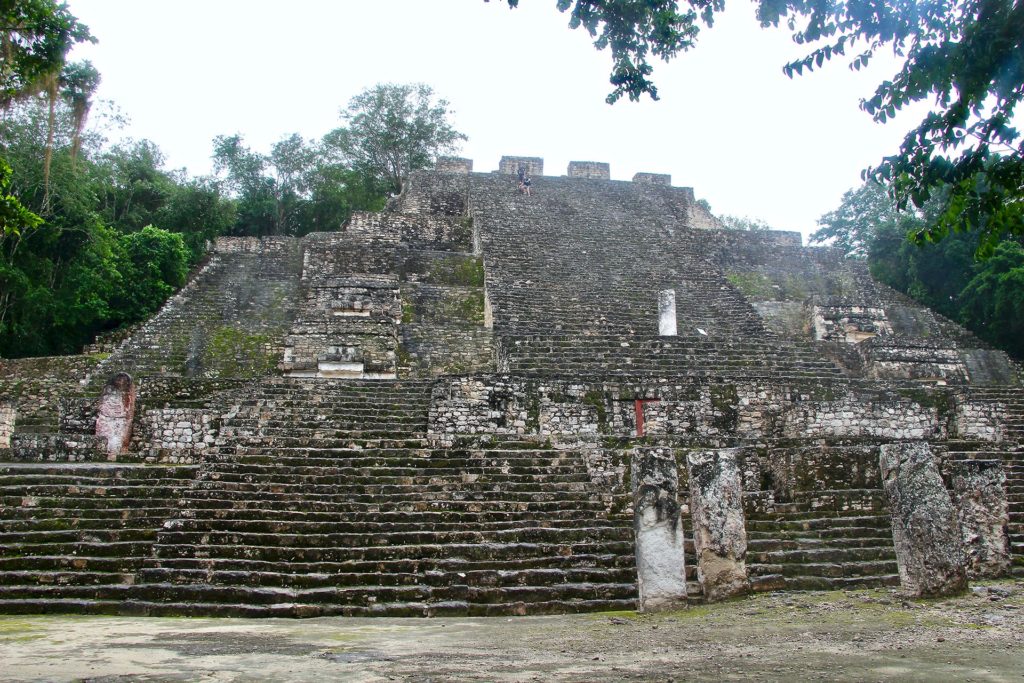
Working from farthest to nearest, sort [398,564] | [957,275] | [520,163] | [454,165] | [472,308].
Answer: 1. [520,163]
2. [454,165]
3. [957,275]
4. [472,308]
5. [398,564]

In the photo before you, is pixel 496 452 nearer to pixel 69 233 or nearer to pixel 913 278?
pixel 69 233

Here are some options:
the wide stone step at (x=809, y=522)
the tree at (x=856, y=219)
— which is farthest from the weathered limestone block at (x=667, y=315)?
the tree at (x=856, y=219)

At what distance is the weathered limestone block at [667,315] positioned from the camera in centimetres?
1462

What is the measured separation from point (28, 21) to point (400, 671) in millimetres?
5894

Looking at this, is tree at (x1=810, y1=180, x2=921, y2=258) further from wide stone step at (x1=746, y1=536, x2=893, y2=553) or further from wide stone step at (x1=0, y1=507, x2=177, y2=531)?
wide stone step at (x1=0, y1=507, x2=177, y2=531)

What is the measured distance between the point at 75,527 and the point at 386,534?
290 centimetres

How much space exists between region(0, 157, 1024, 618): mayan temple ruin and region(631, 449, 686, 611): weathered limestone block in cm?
2

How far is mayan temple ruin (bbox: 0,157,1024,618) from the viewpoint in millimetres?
6477

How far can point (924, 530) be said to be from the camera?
581 cm

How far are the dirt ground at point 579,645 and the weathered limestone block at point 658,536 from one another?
0.22m

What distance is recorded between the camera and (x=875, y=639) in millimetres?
4406

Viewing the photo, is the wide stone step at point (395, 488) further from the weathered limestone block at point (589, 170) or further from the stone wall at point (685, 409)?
the weathered limestone block at point (589, 170)

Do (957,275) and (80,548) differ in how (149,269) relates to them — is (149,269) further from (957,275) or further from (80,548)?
(957,275)

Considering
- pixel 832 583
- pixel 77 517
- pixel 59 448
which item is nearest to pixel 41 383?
pixel 59 448
